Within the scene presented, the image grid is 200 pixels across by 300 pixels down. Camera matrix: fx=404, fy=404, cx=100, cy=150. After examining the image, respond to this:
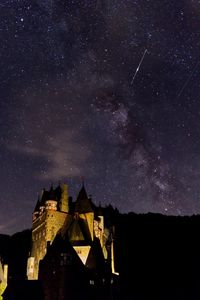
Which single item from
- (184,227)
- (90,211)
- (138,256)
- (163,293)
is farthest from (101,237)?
(184,227)

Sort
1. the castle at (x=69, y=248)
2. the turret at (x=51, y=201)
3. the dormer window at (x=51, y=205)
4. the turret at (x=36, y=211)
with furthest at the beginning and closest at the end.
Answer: the turret at (x=36, y=211) < the turret at (x=51, y=201) < the dormer window at (x=51, y=205) < the castle at (x=69, y=248)

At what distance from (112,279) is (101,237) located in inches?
300

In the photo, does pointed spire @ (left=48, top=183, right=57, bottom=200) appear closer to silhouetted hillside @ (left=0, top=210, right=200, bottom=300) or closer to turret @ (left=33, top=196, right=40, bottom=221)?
turret @ (left=33, top=196, right=40, bottom=221)

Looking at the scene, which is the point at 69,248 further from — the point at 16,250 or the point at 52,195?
the point at 16,250

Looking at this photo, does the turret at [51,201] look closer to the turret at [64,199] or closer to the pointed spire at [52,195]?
the pointed spire at [52,195]

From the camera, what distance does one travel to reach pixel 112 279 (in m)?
54.9

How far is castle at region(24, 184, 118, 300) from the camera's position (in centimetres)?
4712

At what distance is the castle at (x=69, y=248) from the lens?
47.1m

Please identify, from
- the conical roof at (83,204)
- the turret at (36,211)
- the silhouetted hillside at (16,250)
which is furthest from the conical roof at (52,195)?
the silhouetted hillside at (16,250)

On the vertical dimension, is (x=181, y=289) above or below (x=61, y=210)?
below

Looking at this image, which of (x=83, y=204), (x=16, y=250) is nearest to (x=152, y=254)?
(x=16, y=250)

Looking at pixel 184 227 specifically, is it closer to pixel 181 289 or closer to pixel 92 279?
pixel 181 289

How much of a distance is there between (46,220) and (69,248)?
38.5ft

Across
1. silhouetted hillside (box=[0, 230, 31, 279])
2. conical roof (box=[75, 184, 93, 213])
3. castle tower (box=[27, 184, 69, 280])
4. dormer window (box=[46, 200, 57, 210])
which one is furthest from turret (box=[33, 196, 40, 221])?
silhouetted hillside (box=[0, 230, 31, 279])
